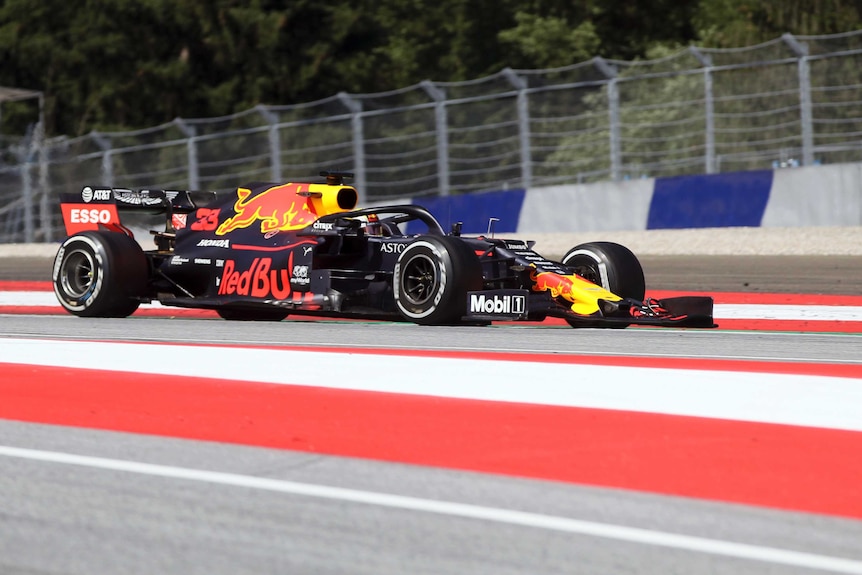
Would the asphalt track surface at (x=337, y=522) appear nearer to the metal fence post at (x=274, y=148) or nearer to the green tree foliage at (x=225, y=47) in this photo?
the metal fence post at (x=274, y=148)

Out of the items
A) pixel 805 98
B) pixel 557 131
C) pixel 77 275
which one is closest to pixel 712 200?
pixel 805 98

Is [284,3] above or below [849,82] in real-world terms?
above

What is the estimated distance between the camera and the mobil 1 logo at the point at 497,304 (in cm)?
852

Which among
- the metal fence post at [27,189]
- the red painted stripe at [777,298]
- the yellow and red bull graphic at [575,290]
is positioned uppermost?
the metal fence post at [27,189]

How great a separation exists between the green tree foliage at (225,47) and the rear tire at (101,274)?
2968 cm

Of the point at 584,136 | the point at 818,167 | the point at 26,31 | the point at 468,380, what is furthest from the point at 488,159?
the point at 26,31

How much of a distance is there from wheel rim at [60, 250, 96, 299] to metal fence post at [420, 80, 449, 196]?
10.1m

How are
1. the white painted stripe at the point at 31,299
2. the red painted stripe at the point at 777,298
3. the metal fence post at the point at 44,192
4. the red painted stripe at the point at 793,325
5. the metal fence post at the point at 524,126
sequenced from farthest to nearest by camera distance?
the metal fence post at the point at 44,192
the metal fence post at the point at 524,126
the white painted stripe at the point at 31,299
the red painted stripe at the point at 777,298
the red painted stripe at the point at 793,325

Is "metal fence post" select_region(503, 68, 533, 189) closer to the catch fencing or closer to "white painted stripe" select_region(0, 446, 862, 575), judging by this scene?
the catch fencing

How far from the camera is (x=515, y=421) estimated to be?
570 cm

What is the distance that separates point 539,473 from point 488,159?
51.2ft

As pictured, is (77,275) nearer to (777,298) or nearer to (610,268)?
(610,268)

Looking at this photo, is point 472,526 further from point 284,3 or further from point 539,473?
point 284,3

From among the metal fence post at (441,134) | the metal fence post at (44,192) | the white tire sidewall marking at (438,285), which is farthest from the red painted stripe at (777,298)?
the metal fence post at (44,192)
